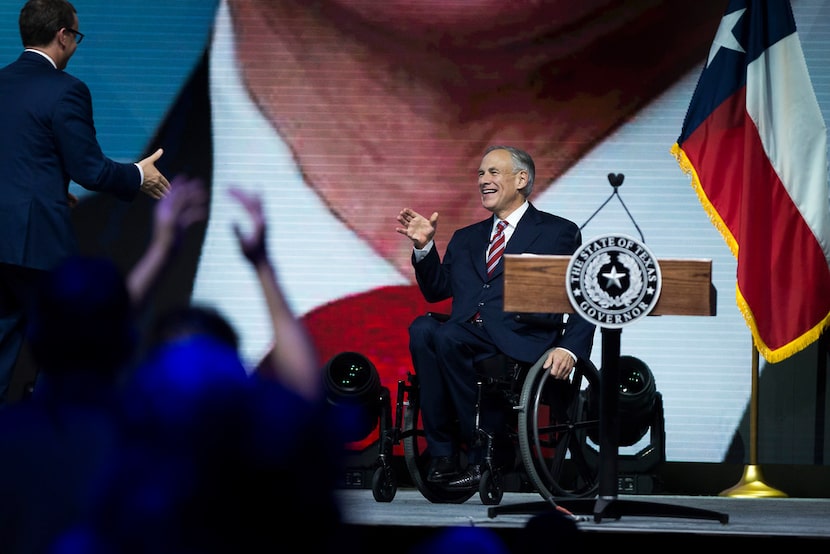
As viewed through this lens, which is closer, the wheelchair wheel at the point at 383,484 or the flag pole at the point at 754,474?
the wheelchair wheel at the point at 383,484

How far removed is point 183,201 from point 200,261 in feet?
11.1

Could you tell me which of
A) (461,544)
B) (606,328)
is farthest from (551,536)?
(606,328)

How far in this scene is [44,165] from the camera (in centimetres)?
299

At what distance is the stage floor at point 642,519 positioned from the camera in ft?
6.94

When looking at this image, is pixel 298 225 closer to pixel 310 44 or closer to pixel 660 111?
pixel 310 44

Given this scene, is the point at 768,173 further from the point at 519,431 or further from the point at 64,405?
the point at 64,405

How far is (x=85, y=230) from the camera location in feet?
15.9

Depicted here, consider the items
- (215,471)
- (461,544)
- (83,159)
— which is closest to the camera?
(215,471)

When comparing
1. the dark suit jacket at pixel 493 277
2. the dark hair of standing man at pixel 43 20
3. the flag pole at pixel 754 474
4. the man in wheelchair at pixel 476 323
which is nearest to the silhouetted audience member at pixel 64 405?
the dark hair of standing man at pixel 43 20

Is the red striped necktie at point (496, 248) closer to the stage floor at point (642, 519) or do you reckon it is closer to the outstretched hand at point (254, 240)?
the stage floor at point (642, 519)

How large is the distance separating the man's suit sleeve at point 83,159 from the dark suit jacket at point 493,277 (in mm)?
1037

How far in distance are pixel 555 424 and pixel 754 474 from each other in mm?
1204

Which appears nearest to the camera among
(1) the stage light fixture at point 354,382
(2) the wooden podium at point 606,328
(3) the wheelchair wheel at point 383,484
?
(2) the wooden podium at point 606,328

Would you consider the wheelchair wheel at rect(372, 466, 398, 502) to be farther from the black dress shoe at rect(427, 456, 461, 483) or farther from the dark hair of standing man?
the dark hair of standing man
